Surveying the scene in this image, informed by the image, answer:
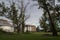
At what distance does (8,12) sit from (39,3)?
493 inches

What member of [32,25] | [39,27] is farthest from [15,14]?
[32,25]

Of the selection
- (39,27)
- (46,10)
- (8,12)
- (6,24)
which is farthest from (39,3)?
(6,24)

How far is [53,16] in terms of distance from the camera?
25.0 m

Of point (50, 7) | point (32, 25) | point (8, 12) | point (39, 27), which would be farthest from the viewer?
point (32, 25)

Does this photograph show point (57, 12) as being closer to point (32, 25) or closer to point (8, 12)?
point (8, 12)

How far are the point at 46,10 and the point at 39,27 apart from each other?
1233 inches

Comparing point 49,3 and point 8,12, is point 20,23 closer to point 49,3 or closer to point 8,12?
point 8,12

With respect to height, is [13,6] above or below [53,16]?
above

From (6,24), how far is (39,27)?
922 cm

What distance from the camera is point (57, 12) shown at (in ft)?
81.7

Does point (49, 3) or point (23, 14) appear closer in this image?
point (49, 3)

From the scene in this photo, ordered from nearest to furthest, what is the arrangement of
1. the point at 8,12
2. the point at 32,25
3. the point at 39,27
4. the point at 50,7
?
the point at 50,7, the point at 8,12, the point at 39,27, the point at 32,25

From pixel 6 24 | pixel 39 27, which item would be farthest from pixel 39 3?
pixel 6 24

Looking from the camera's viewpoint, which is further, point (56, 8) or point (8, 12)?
point (8, 12)
